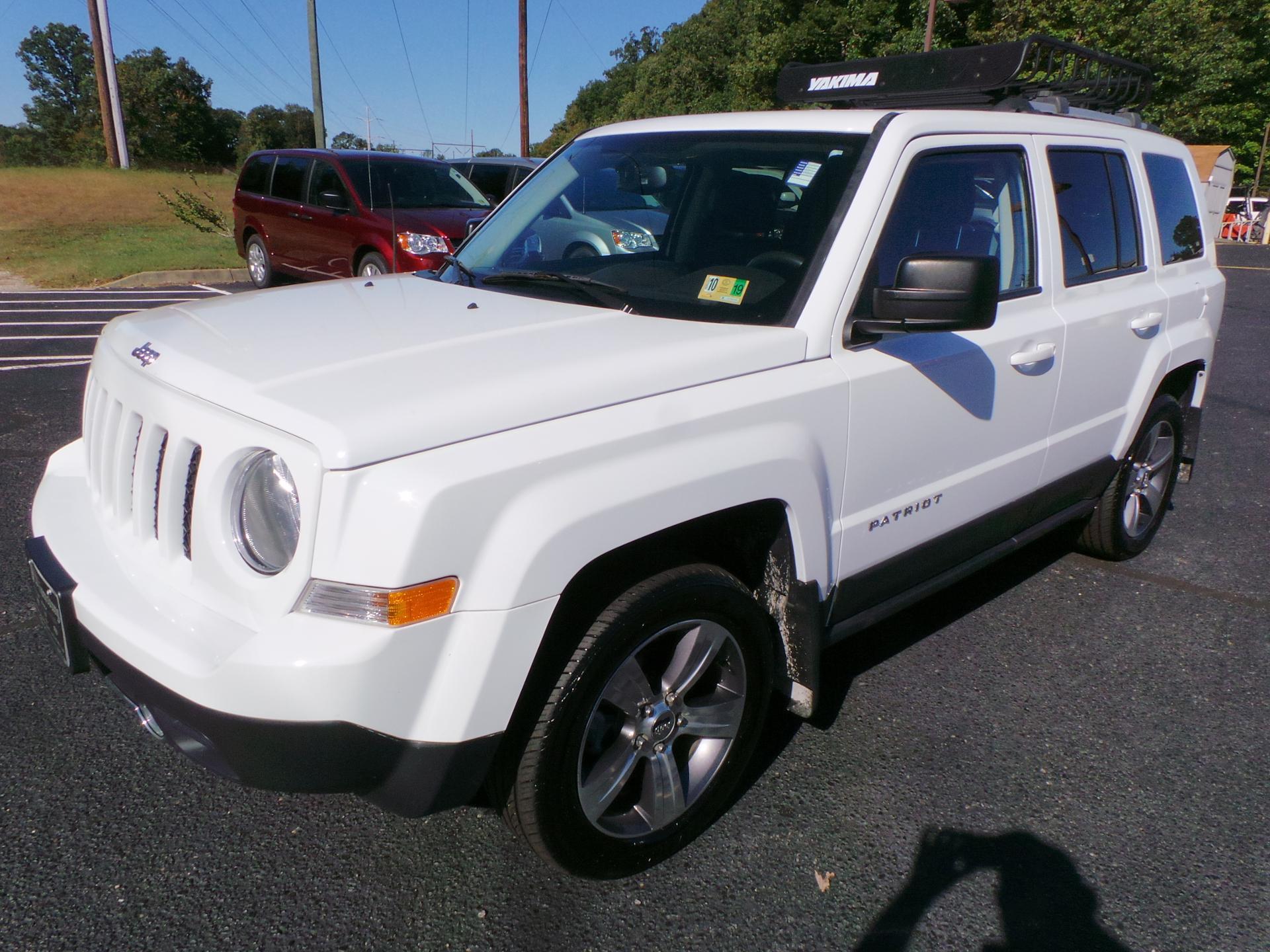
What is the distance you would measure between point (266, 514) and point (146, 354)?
71cm

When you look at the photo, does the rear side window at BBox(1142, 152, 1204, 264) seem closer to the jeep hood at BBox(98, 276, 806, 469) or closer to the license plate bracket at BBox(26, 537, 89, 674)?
the jeep hood at BBox(98, 276, 806, 469)

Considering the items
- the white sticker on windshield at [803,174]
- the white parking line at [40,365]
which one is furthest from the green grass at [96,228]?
the white sticker on windshield at [803,174]

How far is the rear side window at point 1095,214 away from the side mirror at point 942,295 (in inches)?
45.6

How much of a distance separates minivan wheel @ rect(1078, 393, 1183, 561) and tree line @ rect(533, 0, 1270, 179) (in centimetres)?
1734

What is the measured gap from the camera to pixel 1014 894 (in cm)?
244

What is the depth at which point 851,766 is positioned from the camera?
2932mm

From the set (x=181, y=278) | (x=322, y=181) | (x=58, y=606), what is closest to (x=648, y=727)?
(x=58, y=606)

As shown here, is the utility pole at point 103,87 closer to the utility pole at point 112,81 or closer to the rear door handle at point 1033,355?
the utility pole at point 112,81

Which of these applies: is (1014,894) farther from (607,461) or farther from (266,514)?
(266,514)

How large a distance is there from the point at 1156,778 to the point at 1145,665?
2.57 ft

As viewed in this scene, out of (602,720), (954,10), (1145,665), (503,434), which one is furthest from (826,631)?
(954,10)

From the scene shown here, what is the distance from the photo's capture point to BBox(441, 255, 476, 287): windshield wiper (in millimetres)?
3213

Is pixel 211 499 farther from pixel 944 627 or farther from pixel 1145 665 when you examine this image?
pixel 1145 665

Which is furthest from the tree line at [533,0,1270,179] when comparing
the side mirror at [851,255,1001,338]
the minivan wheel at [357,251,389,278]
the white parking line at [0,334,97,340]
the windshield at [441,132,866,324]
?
the side mirror at [851,255,1001,338]
